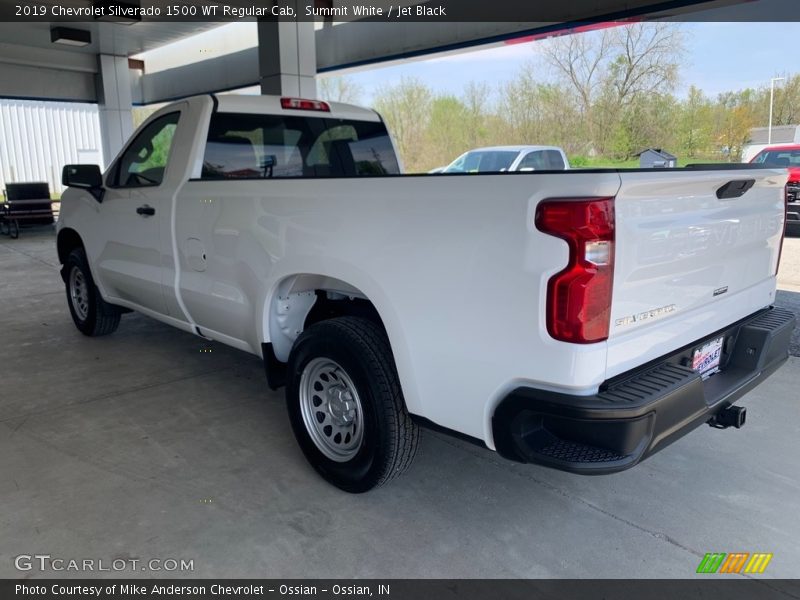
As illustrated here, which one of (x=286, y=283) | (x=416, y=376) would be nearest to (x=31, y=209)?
(x=286, y=283)

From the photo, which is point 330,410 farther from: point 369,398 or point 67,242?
point 67,242

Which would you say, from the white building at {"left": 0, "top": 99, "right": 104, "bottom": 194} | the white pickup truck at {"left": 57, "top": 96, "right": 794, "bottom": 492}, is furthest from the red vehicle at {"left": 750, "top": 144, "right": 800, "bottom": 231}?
the white building at {"left": 0, "top": 99, "right": 104, "bottom": 194}

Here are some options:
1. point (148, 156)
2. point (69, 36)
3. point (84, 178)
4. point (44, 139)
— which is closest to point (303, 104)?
point (148, 156)

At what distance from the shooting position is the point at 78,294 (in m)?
5.89

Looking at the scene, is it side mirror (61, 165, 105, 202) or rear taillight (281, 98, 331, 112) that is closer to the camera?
rear taillight (281, 98, 331, 112)

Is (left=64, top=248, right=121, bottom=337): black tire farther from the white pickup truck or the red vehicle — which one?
the red vehicle

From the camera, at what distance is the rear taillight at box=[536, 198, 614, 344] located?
1.97 metres

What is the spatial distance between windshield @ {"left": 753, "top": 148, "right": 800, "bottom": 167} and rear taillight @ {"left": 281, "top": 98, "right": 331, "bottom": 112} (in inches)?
530

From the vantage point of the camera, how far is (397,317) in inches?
99.5

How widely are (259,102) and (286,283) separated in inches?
62.3

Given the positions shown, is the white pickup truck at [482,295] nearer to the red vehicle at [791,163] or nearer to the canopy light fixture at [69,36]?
the red vehicle at [791,163]

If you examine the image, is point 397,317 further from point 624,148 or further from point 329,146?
point 624,148

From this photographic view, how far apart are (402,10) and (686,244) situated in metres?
10.4
